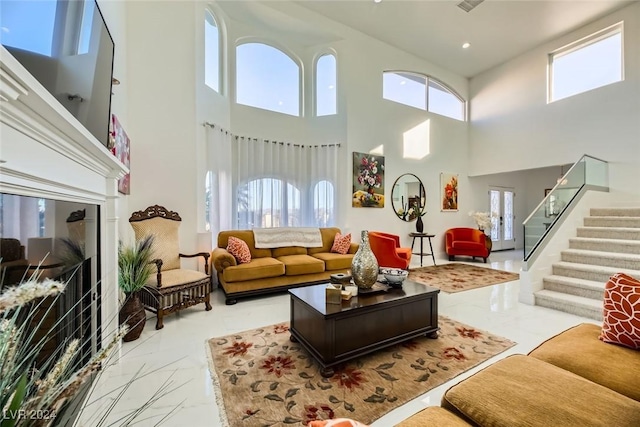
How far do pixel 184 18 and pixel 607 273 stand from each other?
6.33m

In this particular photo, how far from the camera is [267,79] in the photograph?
203 inches

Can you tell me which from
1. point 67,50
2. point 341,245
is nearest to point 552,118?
point 341,245

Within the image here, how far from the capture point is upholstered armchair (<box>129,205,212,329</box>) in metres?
2.67

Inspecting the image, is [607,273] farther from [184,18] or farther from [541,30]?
[184,18]

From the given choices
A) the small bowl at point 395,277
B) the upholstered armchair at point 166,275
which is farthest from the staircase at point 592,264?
the upholstered armchair at point 166,275

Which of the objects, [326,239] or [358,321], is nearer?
[358,321]

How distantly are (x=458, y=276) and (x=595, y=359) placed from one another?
3.55 m

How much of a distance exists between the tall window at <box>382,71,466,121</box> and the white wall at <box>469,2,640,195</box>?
0.55m

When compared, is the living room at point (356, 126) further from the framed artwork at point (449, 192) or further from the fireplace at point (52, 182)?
the fireplace at point (52, 182)

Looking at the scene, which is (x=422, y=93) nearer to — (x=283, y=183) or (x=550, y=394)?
(x=283, y=183)

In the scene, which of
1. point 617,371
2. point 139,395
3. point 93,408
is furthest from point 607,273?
point 93,408

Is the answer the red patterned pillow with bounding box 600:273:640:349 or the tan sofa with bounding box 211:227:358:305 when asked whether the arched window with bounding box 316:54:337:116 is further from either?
the red patterned pillow with bounding box 600:273:640:349

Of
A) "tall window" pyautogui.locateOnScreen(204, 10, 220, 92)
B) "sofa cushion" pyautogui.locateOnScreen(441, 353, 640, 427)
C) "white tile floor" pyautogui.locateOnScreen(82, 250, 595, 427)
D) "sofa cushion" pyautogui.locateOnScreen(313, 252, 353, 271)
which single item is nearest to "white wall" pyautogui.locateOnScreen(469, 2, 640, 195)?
"white tile floor" pyautogui.locateOnScreen(82, 250, 595, 427)

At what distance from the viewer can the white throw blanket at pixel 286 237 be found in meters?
4.20
